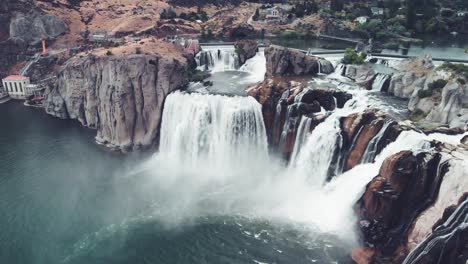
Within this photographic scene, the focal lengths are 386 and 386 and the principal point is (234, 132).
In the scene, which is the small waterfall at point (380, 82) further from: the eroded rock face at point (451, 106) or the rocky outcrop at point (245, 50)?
the rocky outcrop at point (245, 50)

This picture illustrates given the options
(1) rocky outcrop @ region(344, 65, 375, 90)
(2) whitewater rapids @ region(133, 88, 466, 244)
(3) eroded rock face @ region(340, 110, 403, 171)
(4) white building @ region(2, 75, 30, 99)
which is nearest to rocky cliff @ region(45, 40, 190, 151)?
(2) whitewater rapids @ region(133, 88, 466, 244)

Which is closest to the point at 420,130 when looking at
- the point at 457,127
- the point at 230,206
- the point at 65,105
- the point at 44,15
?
the point at 457,127

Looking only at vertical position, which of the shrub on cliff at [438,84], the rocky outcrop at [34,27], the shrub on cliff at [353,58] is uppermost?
the rocky outcrop at [34,27]

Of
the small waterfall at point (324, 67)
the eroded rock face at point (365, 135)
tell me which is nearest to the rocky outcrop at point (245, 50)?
the small waterfall at point (324, 67)

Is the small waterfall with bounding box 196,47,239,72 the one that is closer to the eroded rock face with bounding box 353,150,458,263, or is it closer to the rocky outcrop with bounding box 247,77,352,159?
the rocky outcrop with bounding box 247,77,352,159

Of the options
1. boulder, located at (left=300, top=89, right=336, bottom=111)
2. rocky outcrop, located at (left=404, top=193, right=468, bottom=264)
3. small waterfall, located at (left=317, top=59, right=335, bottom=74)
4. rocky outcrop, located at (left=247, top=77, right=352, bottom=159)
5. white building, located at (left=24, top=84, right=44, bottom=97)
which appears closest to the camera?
rocky outcrop, located at (left=404, top=193, right=468, bottom=264)

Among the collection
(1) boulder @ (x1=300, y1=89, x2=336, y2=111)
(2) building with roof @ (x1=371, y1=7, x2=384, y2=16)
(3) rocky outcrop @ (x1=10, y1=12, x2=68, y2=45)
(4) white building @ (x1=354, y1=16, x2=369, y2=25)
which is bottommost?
(1) boulder @ (x1=300, y1=89, x2=336, y2=111)
